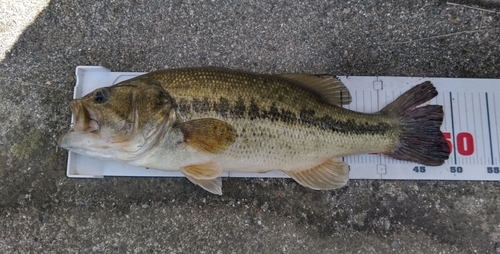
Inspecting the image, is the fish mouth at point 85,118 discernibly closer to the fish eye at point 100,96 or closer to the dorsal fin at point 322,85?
the fish eye at point 100,96

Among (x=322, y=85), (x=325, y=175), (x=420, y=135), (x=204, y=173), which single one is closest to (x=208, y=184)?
(x=204, y=173)

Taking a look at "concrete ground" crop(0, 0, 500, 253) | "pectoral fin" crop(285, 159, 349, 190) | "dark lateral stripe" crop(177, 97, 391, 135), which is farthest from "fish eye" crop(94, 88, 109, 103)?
"pectoral fin" crop(285, 159, 349, 190)

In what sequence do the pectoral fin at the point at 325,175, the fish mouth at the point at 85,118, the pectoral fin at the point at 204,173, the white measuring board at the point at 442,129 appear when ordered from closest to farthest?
1. the fish mouth at the point at 85,118
2. the pectoral fin at the point at 204,173
3. the pectoral fin at the point at 325,175
4. the white measuring board at the point at 442,129

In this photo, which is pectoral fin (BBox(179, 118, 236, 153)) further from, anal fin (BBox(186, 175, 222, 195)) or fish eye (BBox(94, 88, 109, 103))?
fish eye (BBox(94, 88, 109, 103))

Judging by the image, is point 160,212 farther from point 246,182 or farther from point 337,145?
point 337,145

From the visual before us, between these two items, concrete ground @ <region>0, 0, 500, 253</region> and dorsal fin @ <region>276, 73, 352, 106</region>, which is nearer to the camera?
dorsal fin @ <region>276, 73, 352, 106</region>

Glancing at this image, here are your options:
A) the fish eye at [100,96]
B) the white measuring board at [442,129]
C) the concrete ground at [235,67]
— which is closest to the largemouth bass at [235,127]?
the fish eye at [100,96]
